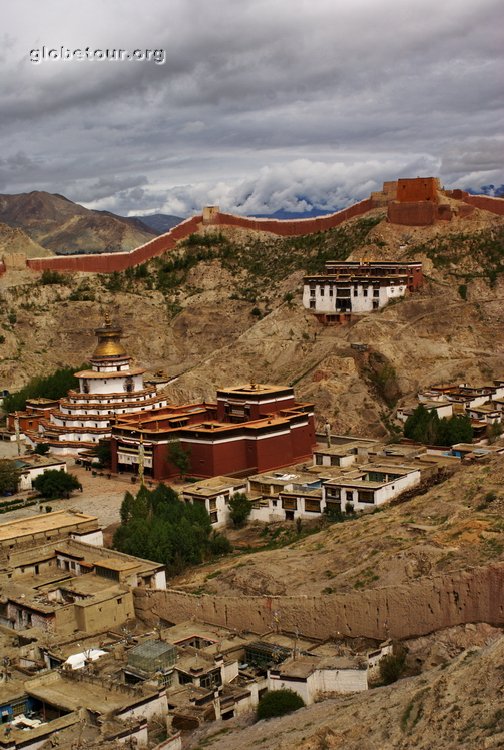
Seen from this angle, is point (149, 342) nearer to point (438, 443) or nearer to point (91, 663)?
point (438, 443)

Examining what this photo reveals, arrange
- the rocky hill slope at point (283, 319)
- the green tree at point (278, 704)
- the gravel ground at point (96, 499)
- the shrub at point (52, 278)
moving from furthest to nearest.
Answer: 1. the shrub at point (52, 278)
2. the rocky hill slope at point (283, 319)
3. the gravel ground at point (96, 499)
4. the green tree at point (278, 704)

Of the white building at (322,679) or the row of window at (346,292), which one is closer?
the white building at (322,679)

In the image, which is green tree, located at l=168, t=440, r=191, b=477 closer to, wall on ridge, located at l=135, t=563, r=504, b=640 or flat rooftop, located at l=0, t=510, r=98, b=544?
flat rooftop, located at l=0, t=510, r=98, b=544

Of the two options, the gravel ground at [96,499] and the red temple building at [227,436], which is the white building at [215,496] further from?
the red temple building at [227,436]

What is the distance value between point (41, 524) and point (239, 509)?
259 inches

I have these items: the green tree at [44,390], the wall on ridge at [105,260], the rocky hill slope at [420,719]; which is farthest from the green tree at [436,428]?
the wall on ridge at [105,260]

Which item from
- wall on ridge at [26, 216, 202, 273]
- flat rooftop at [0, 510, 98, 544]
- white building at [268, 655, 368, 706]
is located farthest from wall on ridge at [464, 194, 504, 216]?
white building at [268, 655, 368, 706]

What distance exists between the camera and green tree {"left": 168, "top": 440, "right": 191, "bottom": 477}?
46.5 m

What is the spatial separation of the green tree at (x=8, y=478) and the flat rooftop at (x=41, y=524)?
7528 mm

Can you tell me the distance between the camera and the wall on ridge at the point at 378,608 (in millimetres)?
24234

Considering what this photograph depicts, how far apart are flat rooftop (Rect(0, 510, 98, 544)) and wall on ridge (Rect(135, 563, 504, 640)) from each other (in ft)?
Result: 27.8

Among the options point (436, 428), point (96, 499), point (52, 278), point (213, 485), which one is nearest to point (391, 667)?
point (213, 485)

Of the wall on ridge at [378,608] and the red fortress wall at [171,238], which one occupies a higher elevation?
the red fortress wall at [171,238]

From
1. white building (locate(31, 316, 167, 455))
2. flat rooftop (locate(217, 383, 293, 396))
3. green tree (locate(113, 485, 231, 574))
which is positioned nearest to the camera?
green tree (locate(113, 485, 231, 574))
